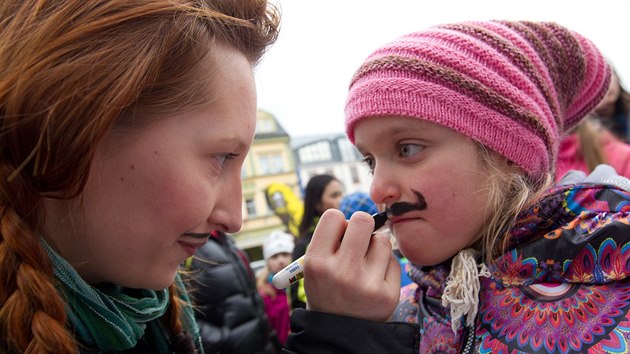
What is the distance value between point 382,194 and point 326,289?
313 millimetres

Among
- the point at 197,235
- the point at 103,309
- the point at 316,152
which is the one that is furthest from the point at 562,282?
the point at 316,152

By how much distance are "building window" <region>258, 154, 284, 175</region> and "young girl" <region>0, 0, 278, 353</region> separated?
69.1ft

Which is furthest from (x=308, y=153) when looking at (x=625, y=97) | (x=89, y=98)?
(x=89, y=98)

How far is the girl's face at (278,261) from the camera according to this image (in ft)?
14.4

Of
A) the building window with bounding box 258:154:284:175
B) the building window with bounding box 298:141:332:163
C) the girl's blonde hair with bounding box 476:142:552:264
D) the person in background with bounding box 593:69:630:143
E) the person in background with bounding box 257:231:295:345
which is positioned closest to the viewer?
the girl's blonde hair with bounding box 476:142:552:264

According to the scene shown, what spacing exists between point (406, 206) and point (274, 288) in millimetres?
3180

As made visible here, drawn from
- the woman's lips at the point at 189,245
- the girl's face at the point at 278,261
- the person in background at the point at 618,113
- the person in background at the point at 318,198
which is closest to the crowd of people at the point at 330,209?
the woman's lips at the point at 189,245

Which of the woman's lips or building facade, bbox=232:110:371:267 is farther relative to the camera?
building facade, bbox=232:110:371:267

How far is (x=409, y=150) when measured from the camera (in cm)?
115

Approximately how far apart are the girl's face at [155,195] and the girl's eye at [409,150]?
434 millimetres

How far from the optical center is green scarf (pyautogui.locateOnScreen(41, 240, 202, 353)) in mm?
832

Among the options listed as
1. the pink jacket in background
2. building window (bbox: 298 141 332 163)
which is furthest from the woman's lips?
building window (bbox: 298 141 332 163)

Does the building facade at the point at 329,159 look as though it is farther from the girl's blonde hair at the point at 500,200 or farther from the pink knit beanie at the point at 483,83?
the girl's blonde hair at the point at 500,200

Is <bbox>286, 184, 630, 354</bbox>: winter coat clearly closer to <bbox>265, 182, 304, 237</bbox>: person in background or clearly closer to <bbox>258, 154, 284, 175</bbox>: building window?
<bbox>265, 182, 304, 237</bbox>: person in background
